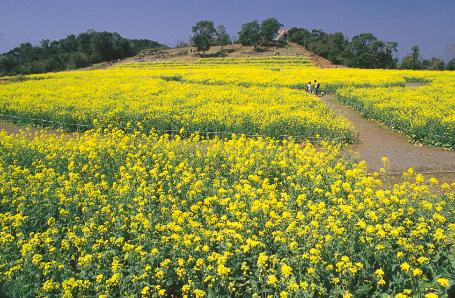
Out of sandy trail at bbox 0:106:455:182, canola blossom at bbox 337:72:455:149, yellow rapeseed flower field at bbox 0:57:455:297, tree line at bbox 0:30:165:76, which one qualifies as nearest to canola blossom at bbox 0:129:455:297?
yellow rapeseed flower field at bbox 0:57:455:297

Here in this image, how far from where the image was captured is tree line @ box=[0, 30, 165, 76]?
292 ft

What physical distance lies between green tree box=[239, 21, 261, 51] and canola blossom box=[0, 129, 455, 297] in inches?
3406

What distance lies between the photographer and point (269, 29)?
9556 centimetres

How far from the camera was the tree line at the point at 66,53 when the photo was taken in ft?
292

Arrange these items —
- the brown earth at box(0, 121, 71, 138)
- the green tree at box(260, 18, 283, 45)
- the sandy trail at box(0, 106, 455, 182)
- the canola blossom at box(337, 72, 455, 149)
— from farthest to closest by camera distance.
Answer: the green tree at box(260, 18, 283, 45) → the brown earth at box(0, 121, 71, 138) → the canola blossom at box(337, 72, 455, 149) → the sandy trail at box(0, 106, 455, 182)

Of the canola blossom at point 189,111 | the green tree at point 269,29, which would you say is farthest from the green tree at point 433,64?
the canola blossom at point 189,111

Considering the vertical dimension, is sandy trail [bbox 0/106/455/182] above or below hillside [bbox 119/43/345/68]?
below

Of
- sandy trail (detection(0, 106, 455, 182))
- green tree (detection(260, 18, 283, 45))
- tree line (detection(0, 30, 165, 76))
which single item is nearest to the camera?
sandy trail (detection(0, 106, 455, 182))

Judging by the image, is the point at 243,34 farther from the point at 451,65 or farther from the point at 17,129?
the point at 17,129

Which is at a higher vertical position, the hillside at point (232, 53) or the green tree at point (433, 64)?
the hillside at point (232, 53)

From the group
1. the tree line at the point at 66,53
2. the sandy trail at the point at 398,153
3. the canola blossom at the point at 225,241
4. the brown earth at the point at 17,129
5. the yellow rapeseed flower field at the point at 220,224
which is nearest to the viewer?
the canola blossom at the point at 225,241

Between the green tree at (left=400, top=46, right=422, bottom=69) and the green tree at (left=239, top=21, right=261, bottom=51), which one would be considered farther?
the green tree at (left=239, top=21, right=261, bottom=51)

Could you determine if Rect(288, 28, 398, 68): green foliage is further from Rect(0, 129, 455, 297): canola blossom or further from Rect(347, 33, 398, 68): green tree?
Rect(0, 129, 455, 297): canola blossom

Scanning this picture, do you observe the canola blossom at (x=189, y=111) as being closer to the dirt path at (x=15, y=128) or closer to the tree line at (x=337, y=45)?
the dirt path at (x=15, y=128)
